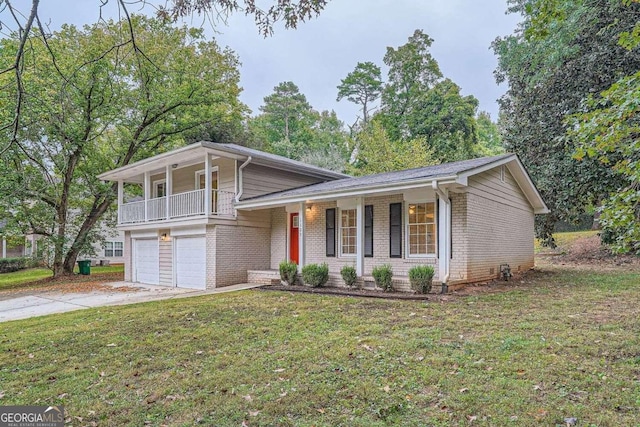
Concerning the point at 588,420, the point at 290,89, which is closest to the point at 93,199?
the point at 588,420

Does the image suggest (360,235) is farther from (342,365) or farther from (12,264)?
(12,264)

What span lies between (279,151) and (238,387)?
30.2m

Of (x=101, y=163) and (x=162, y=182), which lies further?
(x=101, y=163)

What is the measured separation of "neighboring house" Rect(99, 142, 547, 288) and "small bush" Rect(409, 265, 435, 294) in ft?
1.48

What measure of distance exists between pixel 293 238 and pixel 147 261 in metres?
6.43

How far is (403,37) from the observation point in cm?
3412

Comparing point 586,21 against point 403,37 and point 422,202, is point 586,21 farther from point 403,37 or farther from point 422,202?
point 403,37

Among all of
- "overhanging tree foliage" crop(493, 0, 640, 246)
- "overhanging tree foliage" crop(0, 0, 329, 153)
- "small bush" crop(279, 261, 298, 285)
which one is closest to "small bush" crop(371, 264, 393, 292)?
"small bush" crop(279, 261, 298, 285)

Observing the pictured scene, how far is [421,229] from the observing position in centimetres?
1062

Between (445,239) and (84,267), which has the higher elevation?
(445,239)

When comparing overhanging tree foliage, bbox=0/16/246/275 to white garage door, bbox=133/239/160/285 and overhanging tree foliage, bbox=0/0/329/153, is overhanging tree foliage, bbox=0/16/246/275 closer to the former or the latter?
white garage door, bbox=133/239/160/285

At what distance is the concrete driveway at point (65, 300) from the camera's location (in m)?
9.21

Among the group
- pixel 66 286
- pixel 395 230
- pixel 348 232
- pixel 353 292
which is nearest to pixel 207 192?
pixel 348 232

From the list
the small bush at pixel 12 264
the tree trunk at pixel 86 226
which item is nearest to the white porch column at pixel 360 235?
the tree trunk at pixel 86 226
